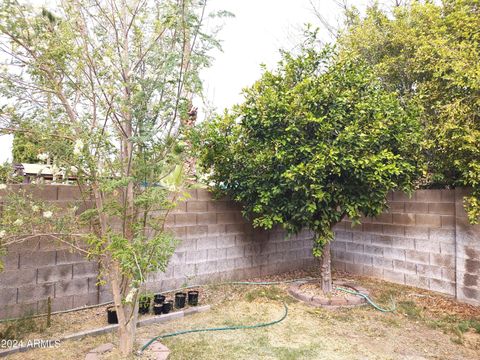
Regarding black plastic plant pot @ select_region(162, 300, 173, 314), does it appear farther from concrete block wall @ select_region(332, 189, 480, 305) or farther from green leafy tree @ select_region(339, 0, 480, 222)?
green leafy tree @ select_region(339, 0, 480, 222)

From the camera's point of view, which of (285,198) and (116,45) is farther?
(285,198)

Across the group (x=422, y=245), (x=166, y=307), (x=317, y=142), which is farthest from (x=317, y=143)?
(x=166, y=307)

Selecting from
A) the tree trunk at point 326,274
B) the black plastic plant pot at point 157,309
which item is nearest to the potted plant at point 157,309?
the black plastic plant pot at point 157,309

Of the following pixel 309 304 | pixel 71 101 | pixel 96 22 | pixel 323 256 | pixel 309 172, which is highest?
pixel 96 22

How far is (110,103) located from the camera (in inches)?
96.4

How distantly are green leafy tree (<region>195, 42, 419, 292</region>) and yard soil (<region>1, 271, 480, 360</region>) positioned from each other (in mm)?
828

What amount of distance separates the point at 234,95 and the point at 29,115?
9.08 feet

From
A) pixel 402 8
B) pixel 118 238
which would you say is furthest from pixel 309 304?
pixel 402 8

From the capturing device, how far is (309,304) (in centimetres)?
421

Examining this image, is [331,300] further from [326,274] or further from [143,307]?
[143,307]

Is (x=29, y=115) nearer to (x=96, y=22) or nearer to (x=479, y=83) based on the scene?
(x=96, y=22)

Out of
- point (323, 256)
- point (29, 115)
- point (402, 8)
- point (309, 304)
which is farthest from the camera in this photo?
point (402, 8)

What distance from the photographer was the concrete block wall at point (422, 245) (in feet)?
13.8

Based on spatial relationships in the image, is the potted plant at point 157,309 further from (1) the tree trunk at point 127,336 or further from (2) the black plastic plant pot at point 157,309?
(1) the tree trunk at point 127,336
